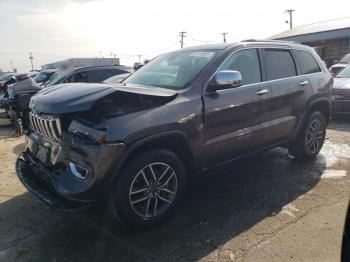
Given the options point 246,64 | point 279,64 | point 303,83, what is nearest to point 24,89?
point 246,64

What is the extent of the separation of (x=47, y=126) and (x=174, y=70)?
1.66m

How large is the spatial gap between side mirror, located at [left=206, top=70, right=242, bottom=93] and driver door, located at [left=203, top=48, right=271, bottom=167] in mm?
76

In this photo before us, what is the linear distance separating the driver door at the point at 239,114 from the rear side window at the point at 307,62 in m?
1.08

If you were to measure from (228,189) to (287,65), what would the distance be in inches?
78.7

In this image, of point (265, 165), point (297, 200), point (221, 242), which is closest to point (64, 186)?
point (221, 242)

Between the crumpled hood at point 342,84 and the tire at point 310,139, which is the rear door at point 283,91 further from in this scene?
the crumpled hood at point 342,84

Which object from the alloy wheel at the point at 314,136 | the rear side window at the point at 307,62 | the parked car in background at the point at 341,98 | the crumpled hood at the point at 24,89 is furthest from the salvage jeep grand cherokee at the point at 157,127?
the crumpled hood at the point at 24,89

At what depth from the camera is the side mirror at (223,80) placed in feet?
12.8

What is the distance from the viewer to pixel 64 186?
323 cm

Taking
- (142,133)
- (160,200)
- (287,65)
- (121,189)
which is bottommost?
(160,200)

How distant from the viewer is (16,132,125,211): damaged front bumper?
3141 millimetres

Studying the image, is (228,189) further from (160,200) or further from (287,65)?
(287,65)

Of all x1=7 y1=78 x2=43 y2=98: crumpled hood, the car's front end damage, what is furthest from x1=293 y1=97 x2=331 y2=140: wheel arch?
x1=7 y1=78 x2=43 y2=98: crumpled hood

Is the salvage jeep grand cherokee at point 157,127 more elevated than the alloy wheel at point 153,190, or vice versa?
the salvage jeep grand cherokee at point 157,127
